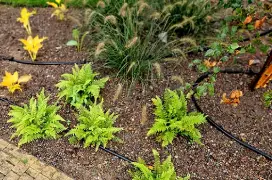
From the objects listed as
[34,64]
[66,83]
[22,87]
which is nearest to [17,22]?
[34,64]

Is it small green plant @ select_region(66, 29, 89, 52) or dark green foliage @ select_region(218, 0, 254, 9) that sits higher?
dark green foliage @ select_region(218, 0, 254, 9)

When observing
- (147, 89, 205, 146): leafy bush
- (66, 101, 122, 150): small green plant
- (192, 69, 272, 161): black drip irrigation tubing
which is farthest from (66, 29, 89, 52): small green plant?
(192, 69, 272, 161): black drip irrigation tubing

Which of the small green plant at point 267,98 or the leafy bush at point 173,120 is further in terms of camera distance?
the small green plant at point 267,98

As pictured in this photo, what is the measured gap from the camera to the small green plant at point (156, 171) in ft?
10.8

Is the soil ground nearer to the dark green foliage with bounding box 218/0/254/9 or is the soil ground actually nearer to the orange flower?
the orange flower

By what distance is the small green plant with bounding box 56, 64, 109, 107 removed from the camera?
13.1 feet

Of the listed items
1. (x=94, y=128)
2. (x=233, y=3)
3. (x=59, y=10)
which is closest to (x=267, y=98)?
(x=233, y=3)

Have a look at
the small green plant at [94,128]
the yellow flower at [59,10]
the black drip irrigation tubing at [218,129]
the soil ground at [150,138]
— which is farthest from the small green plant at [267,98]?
the yellow flower at [59,10]

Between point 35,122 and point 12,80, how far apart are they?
0.64 meters

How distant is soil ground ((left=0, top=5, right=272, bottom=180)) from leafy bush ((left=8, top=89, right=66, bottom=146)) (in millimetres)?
105

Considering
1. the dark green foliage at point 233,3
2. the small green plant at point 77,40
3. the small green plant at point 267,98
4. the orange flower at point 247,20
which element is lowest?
the small green plant at point 267,98

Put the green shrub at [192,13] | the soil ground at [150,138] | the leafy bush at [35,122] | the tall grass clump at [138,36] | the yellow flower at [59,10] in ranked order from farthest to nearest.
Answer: the yellow flower at [59,10] → the green shrub at [192,13] → the tall grass clump at [138,36] → the leafy bush at [35,122] → the soil ground at [150,138]

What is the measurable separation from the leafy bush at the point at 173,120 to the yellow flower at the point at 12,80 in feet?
5.04

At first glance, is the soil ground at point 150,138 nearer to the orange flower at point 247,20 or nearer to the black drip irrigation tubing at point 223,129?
the black drip irrigation tubing at point 223,129
